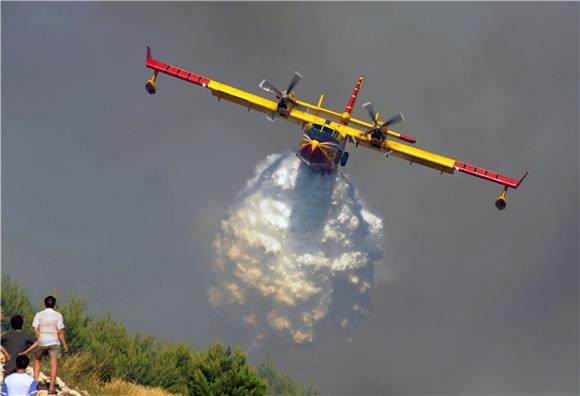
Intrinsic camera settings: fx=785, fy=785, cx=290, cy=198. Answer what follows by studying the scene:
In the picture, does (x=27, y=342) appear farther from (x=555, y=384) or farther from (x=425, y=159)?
(x=555, y=384)

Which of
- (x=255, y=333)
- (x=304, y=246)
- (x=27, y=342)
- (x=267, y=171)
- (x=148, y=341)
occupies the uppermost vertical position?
(x=267, y=171)

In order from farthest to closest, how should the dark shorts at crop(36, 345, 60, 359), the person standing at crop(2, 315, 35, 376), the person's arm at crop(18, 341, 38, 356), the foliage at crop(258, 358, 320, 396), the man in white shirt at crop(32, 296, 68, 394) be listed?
the foliage at crop(258, 358, 320, 396)
the dark shorts at crop(36, 345, 60, 359)
the man in white shirt at crop(32, 296, 68, 394)
the person's arm at crop(18, 341, 38, 356)
the person standing at crop(2, 315, 35, 376)

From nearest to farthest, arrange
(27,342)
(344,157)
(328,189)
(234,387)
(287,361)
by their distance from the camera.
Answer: (27,342) < (234,387) < (344,157) < (328,189) < (287,361)

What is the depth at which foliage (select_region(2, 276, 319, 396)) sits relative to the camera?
24797 millimetres

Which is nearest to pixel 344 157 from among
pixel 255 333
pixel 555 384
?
pixel 255 333

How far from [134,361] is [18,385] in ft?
82.9

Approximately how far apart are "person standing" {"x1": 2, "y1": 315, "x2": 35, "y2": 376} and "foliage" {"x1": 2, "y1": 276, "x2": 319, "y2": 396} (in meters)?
7.82

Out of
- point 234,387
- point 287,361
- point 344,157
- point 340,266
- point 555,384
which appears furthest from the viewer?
point 555,384

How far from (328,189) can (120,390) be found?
1257 inches

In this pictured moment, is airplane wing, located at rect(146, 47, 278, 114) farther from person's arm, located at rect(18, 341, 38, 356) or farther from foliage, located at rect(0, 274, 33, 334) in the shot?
person's arm, located at rect(18, 341, 38, 356)

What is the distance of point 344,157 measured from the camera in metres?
48.5

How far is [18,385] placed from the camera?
587 inches

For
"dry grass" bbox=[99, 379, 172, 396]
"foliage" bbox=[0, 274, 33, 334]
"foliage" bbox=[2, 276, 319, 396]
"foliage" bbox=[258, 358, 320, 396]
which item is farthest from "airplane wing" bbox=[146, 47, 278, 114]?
"foliage" bbox=[258, 358, 320, 396]

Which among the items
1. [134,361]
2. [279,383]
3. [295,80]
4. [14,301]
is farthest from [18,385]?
[279,383]
